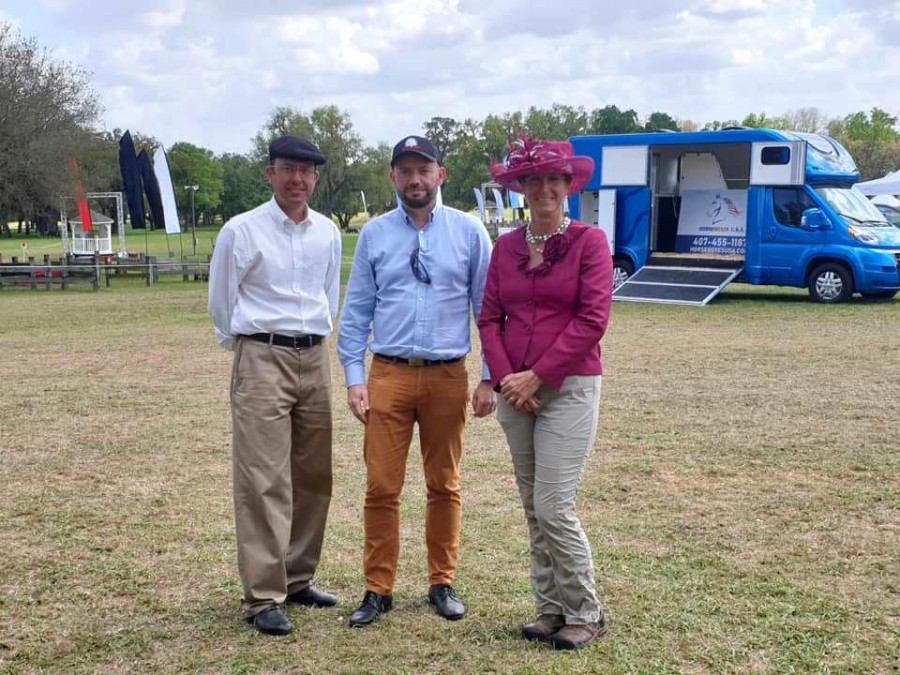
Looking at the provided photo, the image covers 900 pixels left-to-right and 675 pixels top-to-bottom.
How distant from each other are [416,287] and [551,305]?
0.60m

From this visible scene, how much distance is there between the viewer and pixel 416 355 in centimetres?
388

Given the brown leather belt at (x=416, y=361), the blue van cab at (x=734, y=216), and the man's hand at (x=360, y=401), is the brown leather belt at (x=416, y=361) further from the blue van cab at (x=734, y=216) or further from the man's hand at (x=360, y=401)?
the blue van cab at (x=734, y=216)

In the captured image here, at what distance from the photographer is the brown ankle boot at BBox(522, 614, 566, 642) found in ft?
12.3

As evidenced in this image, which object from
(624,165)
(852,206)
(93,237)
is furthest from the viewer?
(93,237)

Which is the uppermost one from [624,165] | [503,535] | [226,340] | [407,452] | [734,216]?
[624,165]

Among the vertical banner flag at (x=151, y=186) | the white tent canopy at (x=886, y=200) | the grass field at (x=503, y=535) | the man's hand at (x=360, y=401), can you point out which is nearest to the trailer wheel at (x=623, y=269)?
the grass field at (x=503, y=535)

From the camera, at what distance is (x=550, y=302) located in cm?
360

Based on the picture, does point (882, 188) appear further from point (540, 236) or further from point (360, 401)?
point (360, 401)

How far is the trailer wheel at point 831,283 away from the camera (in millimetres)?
15992

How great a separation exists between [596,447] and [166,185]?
20985 millimetres


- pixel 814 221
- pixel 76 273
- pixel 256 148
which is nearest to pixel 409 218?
pixel 814 221

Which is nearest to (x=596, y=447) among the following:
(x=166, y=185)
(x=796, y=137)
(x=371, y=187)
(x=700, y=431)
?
(x=700, y=431)

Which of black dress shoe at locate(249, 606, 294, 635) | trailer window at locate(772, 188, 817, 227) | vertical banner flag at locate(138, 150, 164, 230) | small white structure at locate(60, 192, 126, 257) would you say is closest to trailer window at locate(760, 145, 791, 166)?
trailer window at locate(772, 188, 817, 227)

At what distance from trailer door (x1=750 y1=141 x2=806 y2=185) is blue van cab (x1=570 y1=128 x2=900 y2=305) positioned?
0.05 ft
